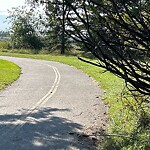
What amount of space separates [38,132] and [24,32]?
65.1 metres

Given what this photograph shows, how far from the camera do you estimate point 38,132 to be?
8.29 m

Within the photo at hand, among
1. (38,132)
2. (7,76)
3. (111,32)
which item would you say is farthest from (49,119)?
(7,76)

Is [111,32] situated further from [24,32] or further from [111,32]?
[24,32]

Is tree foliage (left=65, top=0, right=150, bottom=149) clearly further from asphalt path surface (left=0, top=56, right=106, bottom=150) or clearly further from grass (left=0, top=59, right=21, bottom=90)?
grass (left=0, top=59, right=21, bottom=90)

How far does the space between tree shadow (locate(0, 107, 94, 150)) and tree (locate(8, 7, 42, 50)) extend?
6060cm

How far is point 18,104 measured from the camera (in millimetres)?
12547

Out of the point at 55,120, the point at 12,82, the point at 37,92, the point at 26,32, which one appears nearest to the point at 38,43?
the point at 26,32

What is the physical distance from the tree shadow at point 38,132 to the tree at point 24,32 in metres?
60.6

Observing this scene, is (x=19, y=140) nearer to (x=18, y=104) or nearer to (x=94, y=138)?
(x=94, y=138)

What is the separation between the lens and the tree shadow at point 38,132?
23.5ft

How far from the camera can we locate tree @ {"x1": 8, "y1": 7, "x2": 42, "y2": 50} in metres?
71.0

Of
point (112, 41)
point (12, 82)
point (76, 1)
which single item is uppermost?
point (76, 1)

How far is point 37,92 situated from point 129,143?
31.7ft

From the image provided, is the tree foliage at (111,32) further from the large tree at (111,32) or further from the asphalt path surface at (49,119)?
the asphalt path surface at (49,119)
